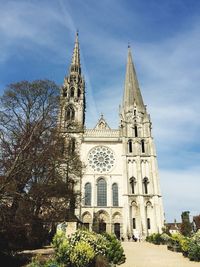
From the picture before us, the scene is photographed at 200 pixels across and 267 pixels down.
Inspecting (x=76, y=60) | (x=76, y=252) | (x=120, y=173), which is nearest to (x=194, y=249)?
(x=76, y=252)

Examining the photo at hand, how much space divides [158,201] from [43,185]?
83.7 feet

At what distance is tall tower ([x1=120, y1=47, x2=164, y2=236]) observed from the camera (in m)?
35.2

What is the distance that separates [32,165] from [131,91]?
38.4 metres

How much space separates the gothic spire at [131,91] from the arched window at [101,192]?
15.8 metres

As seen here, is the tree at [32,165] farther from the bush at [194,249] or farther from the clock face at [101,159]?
the clock face at [101,159]

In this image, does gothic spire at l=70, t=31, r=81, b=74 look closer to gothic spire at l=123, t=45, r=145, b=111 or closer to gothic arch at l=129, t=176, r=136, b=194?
gothic spire at l=123, t=45, r=145, b=111

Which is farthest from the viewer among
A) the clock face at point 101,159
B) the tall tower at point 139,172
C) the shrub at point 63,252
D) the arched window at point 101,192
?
the clock face at point 101,159

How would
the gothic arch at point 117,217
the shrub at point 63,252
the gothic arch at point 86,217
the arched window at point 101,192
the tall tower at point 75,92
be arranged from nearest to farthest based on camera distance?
the shrub at point 63,252 < the gothic arch at point 86,217 < the gothic arch at point 117,217 < the arched window at point 101,192 < the tall tower at point 75,92

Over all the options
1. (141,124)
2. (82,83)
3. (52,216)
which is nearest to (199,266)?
(52,216)

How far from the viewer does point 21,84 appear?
1612 cm

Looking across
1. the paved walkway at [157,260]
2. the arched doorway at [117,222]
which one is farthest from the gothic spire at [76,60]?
the paved walkway at [157,260]

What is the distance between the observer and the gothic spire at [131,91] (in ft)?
154

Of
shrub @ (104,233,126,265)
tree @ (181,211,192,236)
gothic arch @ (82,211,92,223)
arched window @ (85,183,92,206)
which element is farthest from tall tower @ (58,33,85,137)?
shrub @ (104,233,126,265)

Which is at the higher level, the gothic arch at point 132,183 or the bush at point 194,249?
the gothic arch at point 132,183
